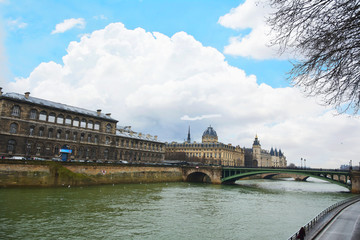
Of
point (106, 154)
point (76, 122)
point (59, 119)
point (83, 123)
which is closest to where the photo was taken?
point (59, 119)

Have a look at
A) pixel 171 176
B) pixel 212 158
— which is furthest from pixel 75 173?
pixel 212 158

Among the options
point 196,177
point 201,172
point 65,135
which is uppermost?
point 65,135

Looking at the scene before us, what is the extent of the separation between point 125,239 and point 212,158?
127 m

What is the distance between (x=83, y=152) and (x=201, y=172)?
3209cm

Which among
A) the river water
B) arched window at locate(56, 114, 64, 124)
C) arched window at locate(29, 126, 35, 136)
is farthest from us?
arched window at locate(56, 114, 64, 124)

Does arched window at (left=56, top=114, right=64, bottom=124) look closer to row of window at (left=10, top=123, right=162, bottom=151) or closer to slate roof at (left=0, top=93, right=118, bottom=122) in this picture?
slate roof at (left=0, top=93, right=118, bottom=122)

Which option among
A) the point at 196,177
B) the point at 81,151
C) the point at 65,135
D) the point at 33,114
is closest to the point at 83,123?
the point at 65,135

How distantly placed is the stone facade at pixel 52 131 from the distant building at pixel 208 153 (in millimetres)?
67813

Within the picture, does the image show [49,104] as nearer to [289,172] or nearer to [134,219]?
[134,219]

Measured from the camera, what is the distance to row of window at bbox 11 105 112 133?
47406 mm

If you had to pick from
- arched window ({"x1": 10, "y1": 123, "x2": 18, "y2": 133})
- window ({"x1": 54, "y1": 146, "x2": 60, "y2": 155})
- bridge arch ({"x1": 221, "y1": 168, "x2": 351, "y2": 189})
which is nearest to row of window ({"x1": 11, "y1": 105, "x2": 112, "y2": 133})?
arched window ({"x1": 10, "y1": 123, "x2": 18, "y2": 133})

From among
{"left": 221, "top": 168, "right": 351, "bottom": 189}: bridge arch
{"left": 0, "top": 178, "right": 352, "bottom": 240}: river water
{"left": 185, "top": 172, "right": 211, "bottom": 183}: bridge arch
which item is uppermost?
{"left": 221, "top": 168, "right": 351, "bottom": 189}: bridge arch

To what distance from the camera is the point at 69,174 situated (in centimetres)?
4312

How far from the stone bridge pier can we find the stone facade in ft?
60.6
